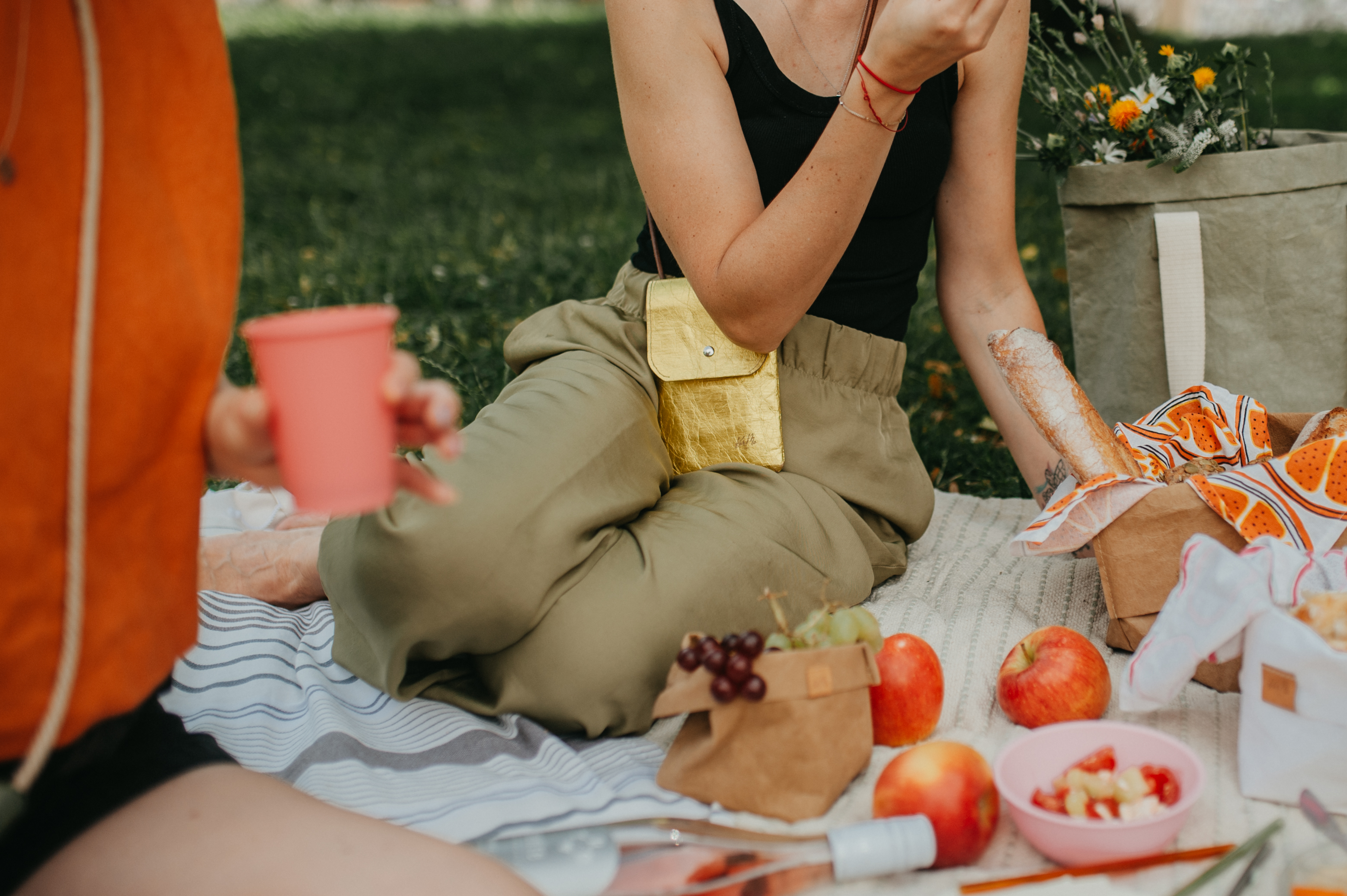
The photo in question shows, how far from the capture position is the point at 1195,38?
32.9ft

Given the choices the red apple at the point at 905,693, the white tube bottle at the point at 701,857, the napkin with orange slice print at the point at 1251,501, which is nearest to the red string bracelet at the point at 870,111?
the napkin with orange slice print at the point at 1251,501

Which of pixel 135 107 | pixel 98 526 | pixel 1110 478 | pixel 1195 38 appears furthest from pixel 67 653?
pixel 1195 38

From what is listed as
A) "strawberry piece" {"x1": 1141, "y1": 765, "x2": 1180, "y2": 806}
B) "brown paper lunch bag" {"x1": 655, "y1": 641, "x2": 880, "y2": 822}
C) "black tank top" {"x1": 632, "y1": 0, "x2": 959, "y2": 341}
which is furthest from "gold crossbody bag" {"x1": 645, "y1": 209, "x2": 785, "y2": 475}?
"strawberry piece" {"x1": 1141, "y1": 765, "x2": 1180, "y2": 806}

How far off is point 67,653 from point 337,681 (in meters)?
0.80

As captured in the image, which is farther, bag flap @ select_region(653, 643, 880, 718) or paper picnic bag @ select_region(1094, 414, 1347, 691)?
paper picnic bag @ select_region(1094, 414, 1347, 691)

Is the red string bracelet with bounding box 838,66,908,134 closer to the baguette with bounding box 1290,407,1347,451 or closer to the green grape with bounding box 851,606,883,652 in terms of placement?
the green grape with bounding box 851,606,883,652

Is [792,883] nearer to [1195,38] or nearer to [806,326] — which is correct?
[806,326]

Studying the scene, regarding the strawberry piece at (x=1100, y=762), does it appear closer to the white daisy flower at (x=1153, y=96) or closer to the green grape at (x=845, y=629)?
the green grape at (x=845, y=629)

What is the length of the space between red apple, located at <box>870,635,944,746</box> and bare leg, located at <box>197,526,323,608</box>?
1052 mm

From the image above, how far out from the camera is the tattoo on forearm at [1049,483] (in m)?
2.07

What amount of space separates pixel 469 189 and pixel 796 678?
5.01 meters

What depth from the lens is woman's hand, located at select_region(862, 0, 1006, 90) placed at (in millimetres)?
1473

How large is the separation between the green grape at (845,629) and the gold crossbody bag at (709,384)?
1.70ft

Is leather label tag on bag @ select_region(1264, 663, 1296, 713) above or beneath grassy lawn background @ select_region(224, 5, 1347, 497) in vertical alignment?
beneath
